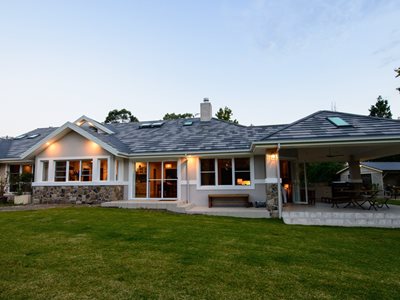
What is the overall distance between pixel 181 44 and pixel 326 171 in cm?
2841

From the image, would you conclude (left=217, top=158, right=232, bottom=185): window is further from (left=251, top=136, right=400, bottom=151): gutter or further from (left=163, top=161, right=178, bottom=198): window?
(left=251, top=136, right=400, bottom=151): gutter

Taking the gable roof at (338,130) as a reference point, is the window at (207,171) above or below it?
below

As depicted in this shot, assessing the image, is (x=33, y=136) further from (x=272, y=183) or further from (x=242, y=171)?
(x=272, y=183)

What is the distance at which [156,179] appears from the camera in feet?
46.8

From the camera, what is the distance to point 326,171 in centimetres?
3481

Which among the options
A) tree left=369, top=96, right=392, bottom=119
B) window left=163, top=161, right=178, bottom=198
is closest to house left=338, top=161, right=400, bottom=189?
tree left=369, top=96, right=392, bottom=119

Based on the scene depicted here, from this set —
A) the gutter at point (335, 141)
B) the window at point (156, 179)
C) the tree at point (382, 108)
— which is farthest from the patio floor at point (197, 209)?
the tree at point (382, 108)

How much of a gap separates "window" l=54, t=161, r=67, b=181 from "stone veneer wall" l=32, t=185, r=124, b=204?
0.61m

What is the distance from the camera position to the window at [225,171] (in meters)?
12.9

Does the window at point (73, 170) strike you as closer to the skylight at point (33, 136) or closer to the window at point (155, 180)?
the window at point (155, 180)

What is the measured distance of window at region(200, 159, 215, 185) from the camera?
13.3m

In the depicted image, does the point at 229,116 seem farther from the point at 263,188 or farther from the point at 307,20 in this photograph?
the point at 263,188

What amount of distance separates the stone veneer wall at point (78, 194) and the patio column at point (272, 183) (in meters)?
8.21

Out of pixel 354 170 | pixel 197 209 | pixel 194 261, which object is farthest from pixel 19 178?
pixel 354 170
